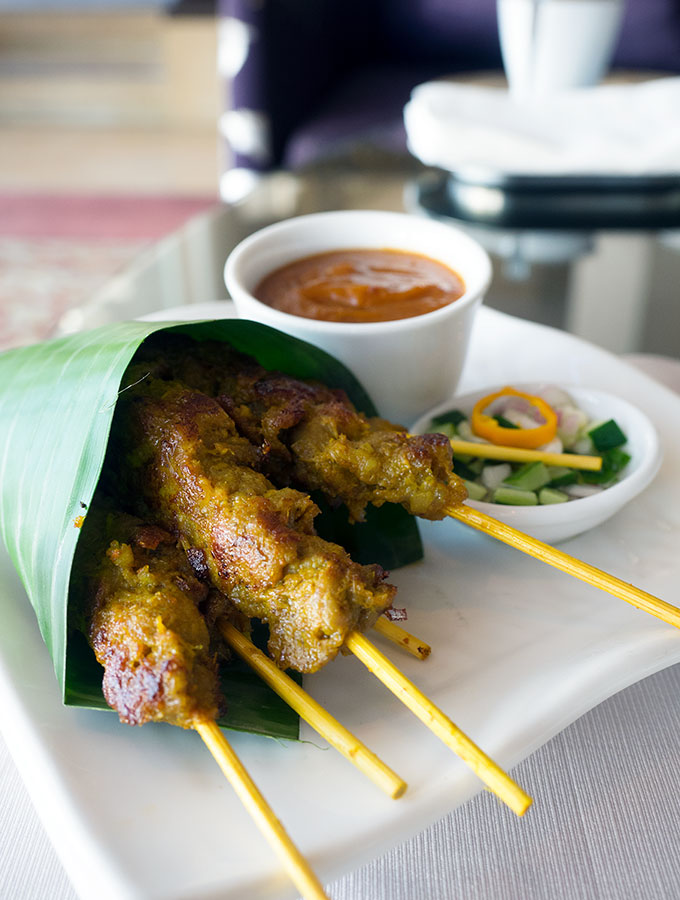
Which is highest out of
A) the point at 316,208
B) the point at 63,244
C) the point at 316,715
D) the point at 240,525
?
the point at 240,525

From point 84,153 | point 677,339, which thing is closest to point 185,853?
point 677,339

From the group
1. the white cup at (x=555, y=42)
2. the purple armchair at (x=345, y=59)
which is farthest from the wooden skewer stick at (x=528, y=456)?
the purple armchair at (x=345, y=59)

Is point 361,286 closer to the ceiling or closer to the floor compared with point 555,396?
closer to the ceiling

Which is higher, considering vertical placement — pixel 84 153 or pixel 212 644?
pixel 212 644

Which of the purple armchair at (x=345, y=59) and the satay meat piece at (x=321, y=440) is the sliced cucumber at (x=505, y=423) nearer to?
the satay meat piece at (x=321, y=440)

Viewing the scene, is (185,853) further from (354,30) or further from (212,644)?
(354,30)

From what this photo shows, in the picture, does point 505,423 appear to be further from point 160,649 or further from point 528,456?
point 160,649

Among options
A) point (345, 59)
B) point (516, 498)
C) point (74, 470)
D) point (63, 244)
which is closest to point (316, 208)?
point (516, 498)
